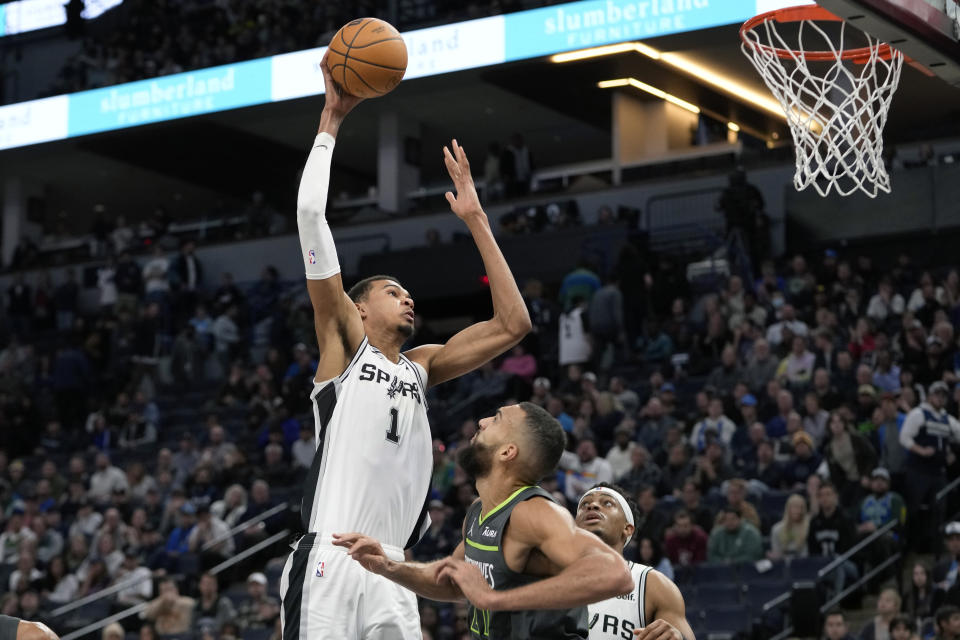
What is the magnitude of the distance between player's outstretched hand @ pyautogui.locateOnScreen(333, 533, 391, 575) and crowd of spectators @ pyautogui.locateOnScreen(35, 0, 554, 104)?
55.8ft

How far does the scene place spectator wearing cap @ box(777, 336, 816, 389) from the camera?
1430 centimetres

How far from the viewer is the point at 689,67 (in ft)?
71.3

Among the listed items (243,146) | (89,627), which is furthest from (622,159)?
(89,627)

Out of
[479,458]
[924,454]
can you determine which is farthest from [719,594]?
[479,458]

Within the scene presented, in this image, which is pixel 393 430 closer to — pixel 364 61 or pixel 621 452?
pixel 364 61

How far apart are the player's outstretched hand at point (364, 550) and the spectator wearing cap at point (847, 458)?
833cm

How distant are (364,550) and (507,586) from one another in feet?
1.49

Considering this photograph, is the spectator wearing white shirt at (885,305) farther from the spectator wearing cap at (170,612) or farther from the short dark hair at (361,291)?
the short dark hair at (361,291)

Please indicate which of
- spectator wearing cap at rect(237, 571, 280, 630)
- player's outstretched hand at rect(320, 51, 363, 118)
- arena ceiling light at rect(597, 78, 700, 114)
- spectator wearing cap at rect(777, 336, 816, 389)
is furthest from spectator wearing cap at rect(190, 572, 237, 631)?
arena ceiling light at rect(597, 78, 700, 114)

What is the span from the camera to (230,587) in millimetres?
15312

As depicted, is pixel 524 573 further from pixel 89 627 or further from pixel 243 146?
pixel 243 146

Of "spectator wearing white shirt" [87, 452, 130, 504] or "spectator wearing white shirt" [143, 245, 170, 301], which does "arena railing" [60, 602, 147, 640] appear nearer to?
"spectator wearing white shirt" [87, 452, 130, 504]

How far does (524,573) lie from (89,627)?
11369 millimetres

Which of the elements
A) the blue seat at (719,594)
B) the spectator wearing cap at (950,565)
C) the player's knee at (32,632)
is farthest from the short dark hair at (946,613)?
the player's knee at (32,632)
